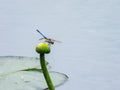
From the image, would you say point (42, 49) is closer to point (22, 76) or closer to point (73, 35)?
point (22, 76)

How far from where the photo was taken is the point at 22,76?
104 cm

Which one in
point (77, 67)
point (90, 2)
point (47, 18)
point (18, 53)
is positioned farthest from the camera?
point (90, 2)

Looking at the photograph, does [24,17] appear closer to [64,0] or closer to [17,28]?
[17,28]

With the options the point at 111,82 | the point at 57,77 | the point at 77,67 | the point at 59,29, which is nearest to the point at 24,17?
the point at 59,29

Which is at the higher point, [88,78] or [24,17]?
[24,17]

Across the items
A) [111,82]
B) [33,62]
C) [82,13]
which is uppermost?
[82,13]

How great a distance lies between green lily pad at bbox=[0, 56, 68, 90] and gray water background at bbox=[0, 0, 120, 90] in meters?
0.25

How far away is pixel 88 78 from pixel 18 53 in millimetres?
393

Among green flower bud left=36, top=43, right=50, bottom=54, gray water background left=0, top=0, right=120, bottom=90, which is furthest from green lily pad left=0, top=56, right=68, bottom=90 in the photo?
green flower bud left=36, top=43, right=50, bottom=54

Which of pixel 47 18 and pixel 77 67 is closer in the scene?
pixel 77 67

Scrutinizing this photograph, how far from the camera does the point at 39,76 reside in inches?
43.3

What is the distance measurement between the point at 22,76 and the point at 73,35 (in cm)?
78

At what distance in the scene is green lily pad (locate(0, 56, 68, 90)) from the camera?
1015 millimetres

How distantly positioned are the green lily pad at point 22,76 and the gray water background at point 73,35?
0.25 meters
